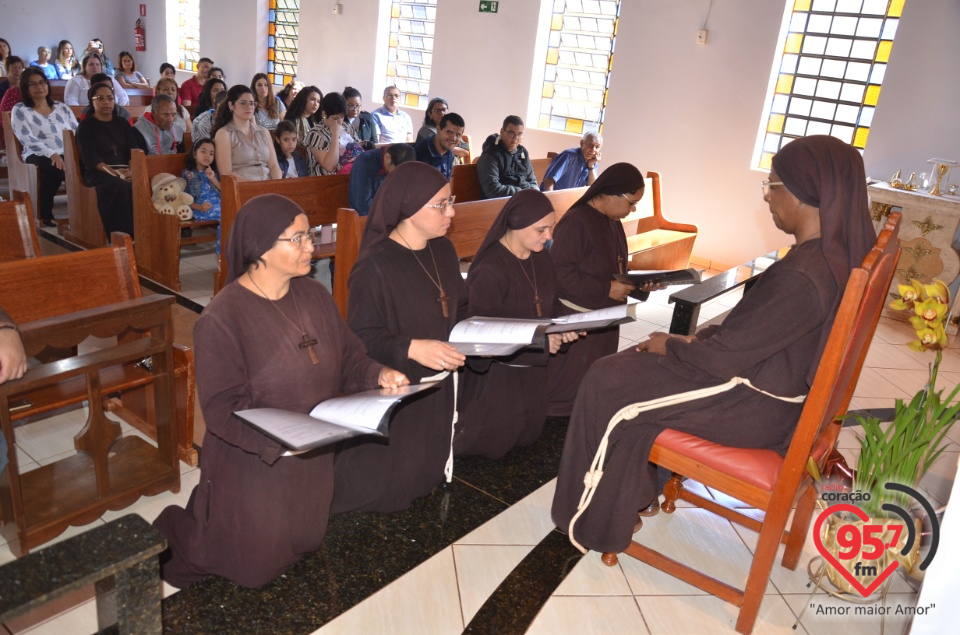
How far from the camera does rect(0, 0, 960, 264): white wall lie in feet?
22.3

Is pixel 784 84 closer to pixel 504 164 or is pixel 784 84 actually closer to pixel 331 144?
pixel 504 164

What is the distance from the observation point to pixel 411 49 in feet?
36.0

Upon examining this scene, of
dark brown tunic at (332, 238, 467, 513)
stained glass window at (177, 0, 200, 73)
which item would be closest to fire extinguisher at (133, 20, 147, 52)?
stained glass window at (177, 0, 200, 73)

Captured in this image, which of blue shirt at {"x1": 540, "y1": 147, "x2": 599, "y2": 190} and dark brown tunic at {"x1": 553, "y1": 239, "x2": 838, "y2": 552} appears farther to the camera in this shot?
blue shirt at {"x1": 540, "y1": 147, "x2": 599, "y2": 190}

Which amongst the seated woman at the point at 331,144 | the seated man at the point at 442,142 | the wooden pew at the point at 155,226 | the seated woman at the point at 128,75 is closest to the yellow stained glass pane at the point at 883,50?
the seated man at the point at 442,142

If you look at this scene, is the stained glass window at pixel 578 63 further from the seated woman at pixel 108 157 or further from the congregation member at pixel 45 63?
the congregation member at pixel 45 63

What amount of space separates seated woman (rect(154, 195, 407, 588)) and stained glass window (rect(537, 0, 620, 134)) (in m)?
7.29

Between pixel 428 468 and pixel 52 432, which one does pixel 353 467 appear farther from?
Answer: pixel 52 432

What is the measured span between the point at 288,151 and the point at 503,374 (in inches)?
160

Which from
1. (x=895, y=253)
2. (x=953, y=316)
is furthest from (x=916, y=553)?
(x=953, y=316)

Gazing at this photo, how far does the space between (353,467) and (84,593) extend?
1020 mm

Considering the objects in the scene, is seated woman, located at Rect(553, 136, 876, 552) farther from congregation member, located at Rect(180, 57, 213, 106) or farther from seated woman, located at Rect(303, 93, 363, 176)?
congregation member, located at Rect(180, 57, 213, 106)

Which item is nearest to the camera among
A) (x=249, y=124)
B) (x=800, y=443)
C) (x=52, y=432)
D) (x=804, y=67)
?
(x=800, y=443)

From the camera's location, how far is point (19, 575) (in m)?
1.08
